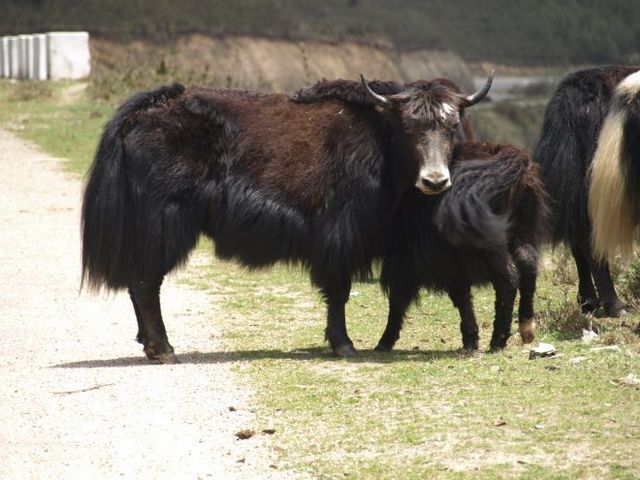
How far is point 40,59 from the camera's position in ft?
93.9

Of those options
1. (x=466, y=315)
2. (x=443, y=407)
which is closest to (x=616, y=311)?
(x=466, y=315)

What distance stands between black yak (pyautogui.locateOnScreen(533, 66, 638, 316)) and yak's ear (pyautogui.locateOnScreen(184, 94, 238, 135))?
2290 millimetres

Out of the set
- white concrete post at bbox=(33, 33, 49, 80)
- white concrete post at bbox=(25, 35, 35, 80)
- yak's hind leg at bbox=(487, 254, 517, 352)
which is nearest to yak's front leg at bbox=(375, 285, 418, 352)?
yak's hind leg at bbox=(487, 254, 517, 352)

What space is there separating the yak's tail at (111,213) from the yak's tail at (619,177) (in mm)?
2820

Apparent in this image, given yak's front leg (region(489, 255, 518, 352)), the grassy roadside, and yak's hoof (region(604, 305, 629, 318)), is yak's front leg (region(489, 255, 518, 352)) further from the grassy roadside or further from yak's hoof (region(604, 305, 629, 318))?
yak's hoof (region(604, 305, 629, 318))

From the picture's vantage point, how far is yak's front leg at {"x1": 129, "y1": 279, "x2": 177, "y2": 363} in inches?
283

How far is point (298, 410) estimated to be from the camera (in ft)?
19.5

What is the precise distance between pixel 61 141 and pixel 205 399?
13.5 meters

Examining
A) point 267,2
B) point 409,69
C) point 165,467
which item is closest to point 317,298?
point 165,467

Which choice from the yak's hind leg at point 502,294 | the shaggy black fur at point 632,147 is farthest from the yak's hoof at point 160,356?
the shaggy black fur at point 632,147

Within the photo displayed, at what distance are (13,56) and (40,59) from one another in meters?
3.23

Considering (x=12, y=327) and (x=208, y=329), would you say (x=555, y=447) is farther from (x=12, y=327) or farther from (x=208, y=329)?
(x=12, y=327)

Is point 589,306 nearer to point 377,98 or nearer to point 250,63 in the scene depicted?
point 377,98

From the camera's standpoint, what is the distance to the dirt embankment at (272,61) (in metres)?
27.6
